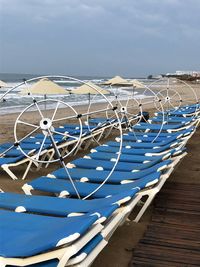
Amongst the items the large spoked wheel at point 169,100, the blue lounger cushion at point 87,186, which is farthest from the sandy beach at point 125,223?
the large spoked wheel at point 169,100

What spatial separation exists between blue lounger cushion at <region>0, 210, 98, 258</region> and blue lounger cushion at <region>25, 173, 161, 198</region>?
1183 millimetres

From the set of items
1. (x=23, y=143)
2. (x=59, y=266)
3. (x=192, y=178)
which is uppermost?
(x=23, y=143)

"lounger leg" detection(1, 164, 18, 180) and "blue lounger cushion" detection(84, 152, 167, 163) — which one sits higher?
"blue lounger cushion" detection(84, 152, 167, 163)

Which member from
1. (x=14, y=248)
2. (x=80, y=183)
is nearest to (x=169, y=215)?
(x=80, y=183)

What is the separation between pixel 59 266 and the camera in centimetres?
234

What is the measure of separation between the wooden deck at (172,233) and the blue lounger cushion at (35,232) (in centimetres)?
73

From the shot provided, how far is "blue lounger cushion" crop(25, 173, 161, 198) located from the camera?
4.07 meters

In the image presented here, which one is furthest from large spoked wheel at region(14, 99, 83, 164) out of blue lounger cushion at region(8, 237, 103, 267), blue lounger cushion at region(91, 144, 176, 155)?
blue lounger cushion at region(8, 237, 103, 267)

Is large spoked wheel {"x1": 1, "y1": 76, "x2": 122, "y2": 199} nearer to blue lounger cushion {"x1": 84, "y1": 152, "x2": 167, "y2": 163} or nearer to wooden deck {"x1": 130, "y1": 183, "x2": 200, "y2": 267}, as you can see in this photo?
blue lounger cushion {"x1": 84, "y1": 152, "x2": 167, "y2": 163}

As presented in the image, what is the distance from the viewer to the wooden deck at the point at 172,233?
10.4 feet

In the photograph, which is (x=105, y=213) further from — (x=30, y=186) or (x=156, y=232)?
(x=30, y=186)

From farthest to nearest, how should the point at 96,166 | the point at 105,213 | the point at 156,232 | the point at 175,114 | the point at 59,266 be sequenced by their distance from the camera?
the point at 175,114, the point at 96,166, the point at 156,232, the point at 105,213, the point at 59,266

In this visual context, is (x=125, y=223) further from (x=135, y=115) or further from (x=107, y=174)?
(x=135, y=115)

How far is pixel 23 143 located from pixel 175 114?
5864 millimetres
